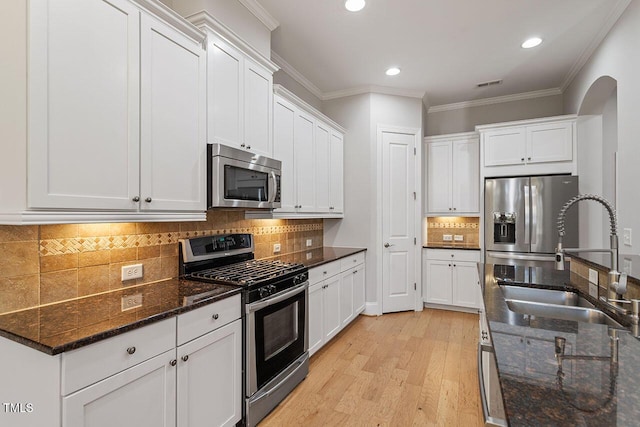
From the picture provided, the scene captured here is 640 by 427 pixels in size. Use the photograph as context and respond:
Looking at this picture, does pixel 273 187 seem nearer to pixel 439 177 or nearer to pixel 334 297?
pixel 334 297

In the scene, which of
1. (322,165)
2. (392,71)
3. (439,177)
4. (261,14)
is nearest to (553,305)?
(322,165)

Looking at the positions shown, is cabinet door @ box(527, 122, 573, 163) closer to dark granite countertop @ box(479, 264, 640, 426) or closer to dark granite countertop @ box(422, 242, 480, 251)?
dark granite countertop @ box(422, 242, 480, 251)

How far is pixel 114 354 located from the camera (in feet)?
4.11

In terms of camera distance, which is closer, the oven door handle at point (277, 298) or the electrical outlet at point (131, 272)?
the electrical outlet at point (131, 272)

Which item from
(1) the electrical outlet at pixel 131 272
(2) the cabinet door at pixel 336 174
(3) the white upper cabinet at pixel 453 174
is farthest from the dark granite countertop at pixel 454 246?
(1) the electrical outlet at pixel 131 272

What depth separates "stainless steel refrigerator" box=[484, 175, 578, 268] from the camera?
11.9 feet

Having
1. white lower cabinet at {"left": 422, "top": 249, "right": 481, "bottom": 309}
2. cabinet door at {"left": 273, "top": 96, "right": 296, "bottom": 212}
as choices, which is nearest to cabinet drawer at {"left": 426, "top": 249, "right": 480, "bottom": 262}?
white lower cabinet at {"left": 422, "top": 249, "right": 481, "bottom": 309}

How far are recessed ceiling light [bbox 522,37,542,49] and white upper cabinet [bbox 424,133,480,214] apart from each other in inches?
52.0

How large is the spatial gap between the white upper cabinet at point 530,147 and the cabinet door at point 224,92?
332cm

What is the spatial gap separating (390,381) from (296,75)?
11.1 feet

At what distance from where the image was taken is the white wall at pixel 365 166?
13.6ft

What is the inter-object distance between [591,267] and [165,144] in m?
2.63

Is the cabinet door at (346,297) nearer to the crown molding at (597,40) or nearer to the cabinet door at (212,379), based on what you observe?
the cabinet door at (212,379)

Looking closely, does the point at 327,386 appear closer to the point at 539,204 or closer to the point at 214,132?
the point at 214,132
